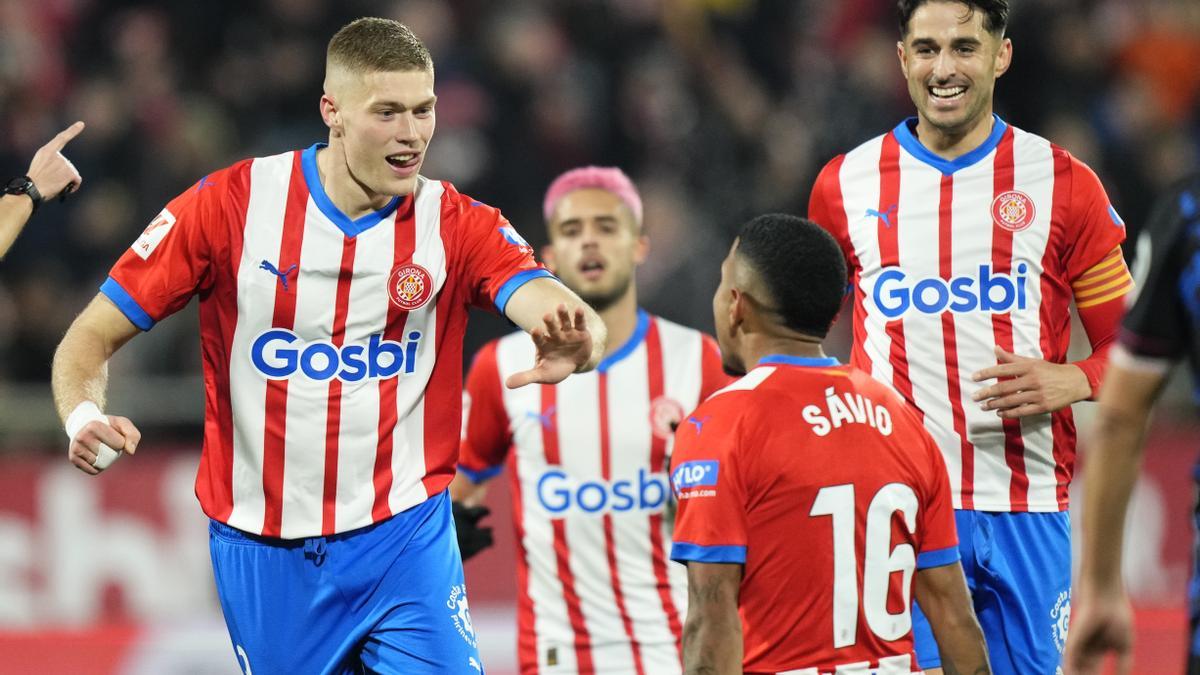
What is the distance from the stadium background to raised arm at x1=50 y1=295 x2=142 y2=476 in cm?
471

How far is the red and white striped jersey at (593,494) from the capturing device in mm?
6180

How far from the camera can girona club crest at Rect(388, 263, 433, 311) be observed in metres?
4.76

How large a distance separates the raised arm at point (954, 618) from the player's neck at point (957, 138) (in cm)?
172

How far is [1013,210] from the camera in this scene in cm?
521

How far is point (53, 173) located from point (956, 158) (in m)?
2.93

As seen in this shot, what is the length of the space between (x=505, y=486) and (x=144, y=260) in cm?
507

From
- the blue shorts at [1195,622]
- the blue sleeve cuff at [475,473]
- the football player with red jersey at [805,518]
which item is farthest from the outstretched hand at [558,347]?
the blue sleeve cuff at [475,473]

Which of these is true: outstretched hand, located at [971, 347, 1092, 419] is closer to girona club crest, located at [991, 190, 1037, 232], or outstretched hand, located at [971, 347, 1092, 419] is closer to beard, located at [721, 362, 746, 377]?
girona club crest, located at [991, 190, 1037, 232]

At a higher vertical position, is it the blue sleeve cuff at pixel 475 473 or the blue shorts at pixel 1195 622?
the blue sleeve cuff at pixel 475 473

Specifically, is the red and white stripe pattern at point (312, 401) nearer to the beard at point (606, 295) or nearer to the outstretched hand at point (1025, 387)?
the beard at point (606, 295)

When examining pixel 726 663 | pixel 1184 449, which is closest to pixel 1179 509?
pixel 1184 449

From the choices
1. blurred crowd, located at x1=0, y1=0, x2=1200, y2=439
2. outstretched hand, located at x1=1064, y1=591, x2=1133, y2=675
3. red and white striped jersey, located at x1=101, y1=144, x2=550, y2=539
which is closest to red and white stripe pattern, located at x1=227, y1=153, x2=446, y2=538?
red and white striped jersey, located at x1=101, y1=144, x2=550, y2=539

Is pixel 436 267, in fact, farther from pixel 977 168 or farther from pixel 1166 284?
pixel 1166 284

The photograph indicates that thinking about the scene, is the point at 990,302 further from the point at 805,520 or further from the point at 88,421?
the point at 88,421
